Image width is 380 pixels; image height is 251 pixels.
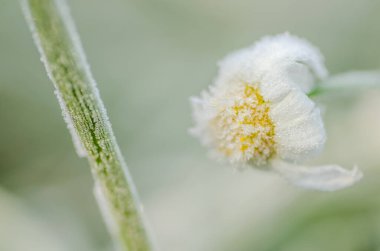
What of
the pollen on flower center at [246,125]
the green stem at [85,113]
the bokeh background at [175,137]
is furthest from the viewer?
the bokeh background at [175,137]

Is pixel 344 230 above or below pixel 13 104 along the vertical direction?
below

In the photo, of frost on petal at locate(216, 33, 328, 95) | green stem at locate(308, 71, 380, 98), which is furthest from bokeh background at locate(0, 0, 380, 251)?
frost on petal at locate(216, 33, 328, 95)

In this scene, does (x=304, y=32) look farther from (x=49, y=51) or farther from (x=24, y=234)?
(x=49, y=51)

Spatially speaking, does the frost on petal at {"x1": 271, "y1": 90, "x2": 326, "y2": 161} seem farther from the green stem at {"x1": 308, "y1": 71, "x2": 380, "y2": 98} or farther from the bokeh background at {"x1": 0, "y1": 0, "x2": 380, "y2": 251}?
the bokeh background at {"x1": 0, "y1": 0, "x2": 380, "y2": 251}

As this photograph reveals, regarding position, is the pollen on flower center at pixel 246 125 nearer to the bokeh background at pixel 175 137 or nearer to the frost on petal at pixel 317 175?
the frost on petal at pixel 317 175

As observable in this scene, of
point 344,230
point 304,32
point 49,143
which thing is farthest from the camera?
point 304,32

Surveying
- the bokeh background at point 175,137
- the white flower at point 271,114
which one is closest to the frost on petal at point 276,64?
the white flower at point 271,114

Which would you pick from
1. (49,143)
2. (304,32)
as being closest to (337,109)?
(304,32)
